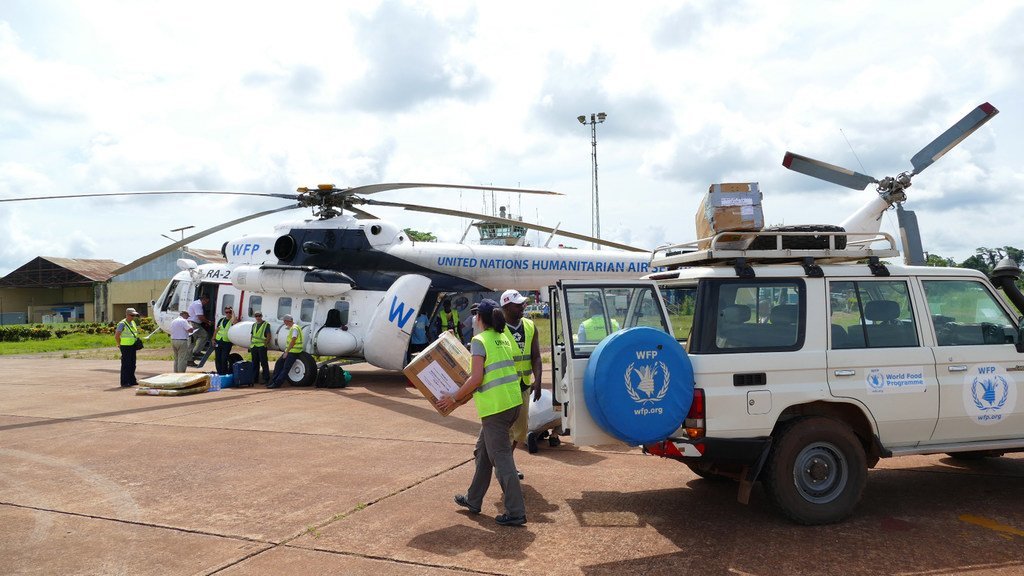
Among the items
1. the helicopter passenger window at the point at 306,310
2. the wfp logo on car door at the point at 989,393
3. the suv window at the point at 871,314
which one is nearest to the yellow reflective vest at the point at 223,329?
the helicopter passenger window at the point at 306,310

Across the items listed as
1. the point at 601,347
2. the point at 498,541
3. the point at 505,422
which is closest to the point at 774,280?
the point at 601,347

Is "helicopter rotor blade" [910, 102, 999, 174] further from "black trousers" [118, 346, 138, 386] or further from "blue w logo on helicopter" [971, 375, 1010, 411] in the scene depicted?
"black trousers" [118, 346, 138, 386]

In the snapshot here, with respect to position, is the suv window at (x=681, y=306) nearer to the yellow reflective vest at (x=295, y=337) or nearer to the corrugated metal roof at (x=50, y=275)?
the yellow reflective vest at (x=295, y=337)

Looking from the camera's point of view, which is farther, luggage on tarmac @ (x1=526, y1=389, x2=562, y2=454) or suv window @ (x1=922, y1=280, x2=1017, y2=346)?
luggage on tarmac @ (x1=526, y1=389, x2=562, y2=454)

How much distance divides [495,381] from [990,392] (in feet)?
12.5

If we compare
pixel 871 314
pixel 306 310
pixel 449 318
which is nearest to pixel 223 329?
pixel 306 310

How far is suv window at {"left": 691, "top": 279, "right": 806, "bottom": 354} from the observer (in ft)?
16.6

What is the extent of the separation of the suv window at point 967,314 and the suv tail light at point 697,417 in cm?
210

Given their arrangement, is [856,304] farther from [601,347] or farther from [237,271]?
[237,271]

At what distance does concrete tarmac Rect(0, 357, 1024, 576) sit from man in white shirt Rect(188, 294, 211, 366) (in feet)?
24.1

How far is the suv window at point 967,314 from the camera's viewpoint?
18.1 feet

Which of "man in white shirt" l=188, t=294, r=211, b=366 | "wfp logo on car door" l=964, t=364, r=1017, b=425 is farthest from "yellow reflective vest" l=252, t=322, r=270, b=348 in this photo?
"wfp logo on car door" l=964, t=364, r=1017, b=425

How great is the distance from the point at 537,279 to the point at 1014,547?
444 inches

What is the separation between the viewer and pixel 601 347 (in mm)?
4988
